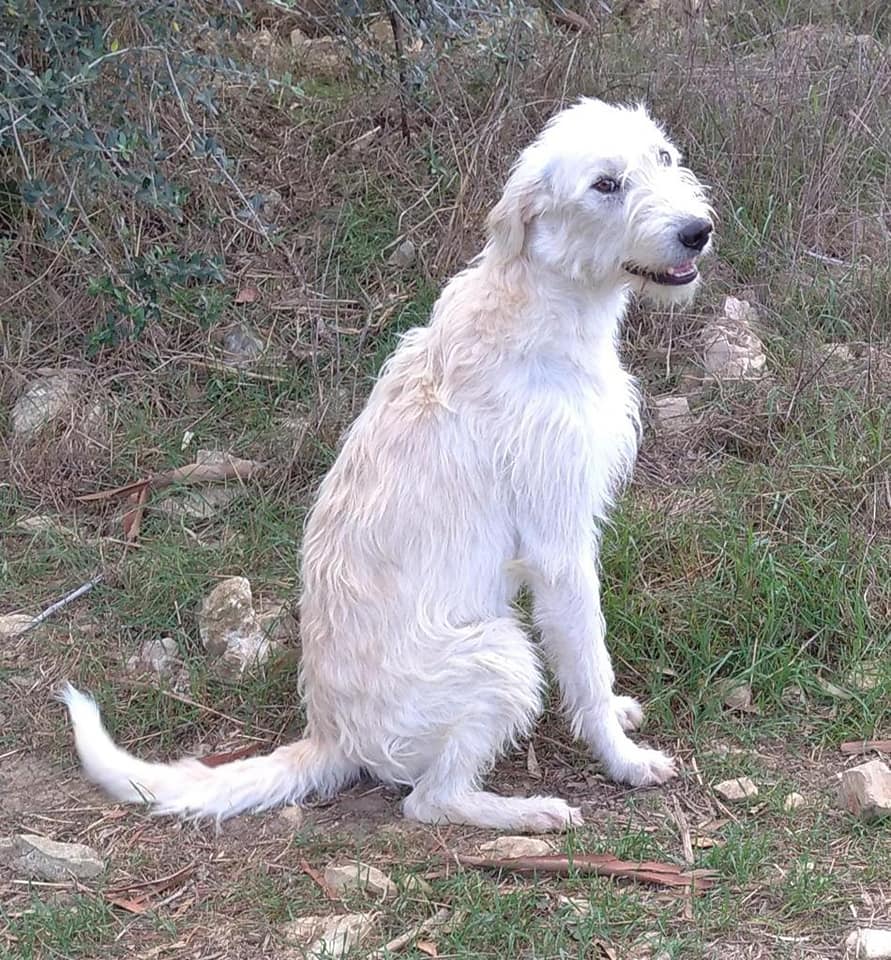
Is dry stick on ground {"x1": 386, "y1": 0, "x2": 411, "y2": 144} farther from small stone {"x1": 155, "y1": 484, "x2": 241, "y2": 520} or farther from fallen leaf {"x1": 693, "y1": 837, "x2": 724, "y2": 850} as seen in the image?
fallen leaf {"x1": 693, "y1": 837, "x2": 724, "y2": 850}

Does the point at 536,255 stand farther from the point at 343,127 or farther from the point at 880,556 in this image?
the point at 343,127

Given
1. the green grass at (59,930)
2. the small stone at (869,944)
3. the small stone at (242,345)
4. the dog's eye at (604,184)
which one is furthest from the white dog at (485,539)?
the small stone at (242,345)

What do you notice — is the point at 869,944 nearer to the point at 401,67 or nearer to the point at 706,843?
the point at 706,843

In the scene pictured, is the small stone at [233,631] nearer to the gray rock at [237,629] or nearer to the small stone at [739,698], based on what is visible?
the gray rock at [237,629]

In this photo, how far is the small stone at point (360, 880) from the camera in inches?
120

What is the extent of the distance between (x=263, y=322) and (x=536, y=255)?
7.90ft

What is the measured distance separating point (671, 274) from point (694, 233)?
0.44 feet

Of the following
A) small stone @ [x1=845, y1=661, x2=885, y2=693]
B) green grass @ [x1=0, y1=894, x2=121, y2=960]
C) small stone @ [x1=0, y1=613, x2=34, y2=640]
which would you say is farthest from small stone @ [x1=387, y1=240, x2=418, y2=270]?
green grass @ [x1=0, y1=894, x2=121, y2=960]

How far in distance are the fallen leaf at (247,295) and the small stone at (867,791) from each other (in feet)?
11.2

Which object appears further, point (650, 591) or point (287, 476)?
point (287, 476)

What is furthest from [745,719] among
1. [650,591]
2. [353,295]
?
[353,295]

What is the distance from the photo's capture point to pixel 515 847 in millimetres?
3174

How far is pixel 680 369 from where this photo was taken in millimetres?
5160

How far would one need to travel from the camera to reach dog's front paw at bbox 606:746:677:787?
344 centimetres
